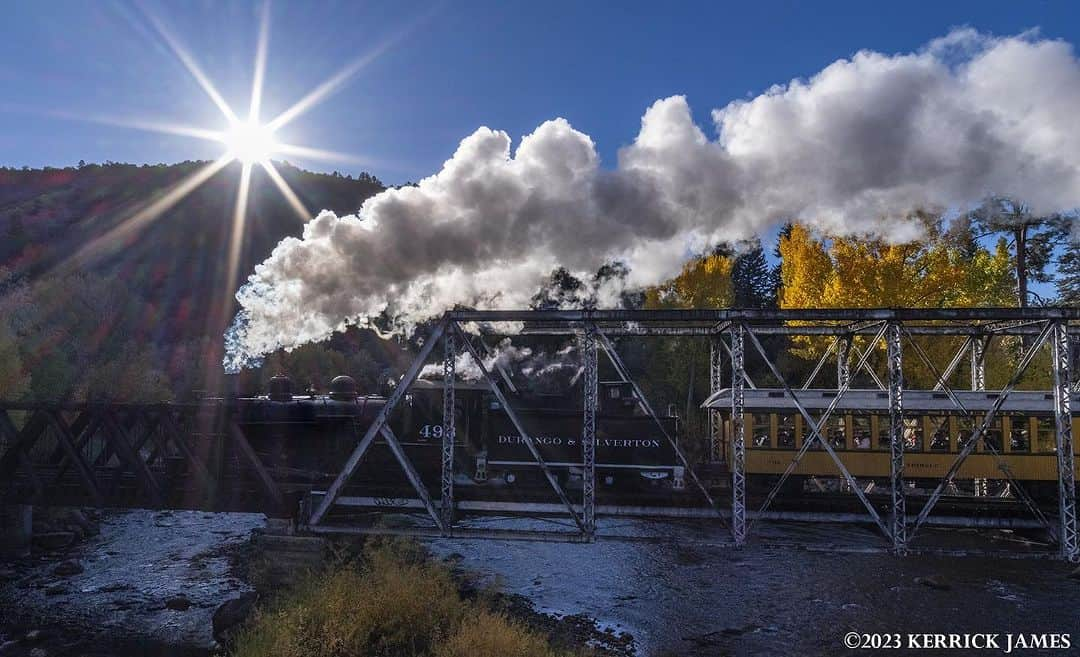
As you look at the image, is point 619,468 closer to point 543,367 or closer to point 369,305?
point 369,305

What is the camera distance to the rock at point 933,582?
798 inches

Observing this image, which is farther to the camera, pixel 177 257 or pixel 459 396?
pixel 177 257

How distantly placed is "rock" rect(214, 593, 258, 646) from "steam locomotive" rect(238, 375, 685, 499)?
298 centimetres

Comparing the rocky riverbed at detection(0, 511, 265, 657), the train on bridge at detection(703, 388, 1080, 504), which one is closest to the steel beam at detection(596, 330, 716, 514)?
the train on bridge at detection(703, 388, 1080, 504)

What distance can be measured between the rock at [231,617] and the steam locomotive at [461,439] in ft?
9.77

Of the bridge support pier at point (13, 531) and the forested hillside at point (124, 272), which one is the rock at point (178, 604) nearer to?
the forested hillside at point (124, 272)

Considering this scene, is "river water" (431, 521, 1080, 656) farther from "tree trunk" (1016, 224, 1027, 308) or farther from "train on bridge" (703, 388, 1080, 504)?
"tree trunk" (1016, 224, 1027, 308)

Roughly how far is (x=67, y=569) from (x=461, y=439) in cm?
1341

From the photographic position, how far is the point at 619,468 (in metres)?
23.0

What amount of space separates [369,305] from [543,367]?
29378mm

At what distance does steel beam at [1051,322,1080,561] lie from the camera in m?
14.2

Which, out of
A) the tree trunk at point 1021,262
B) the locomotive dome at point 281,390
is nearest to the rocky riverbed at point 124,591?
the locomotive dome at point 281,390

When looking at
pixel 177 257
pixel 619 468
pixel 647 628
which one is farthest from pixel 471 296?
pixel 177 257

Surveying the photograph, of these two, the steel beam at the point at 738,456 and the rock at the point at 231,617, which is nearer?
the steel beam at the point at 738,456
